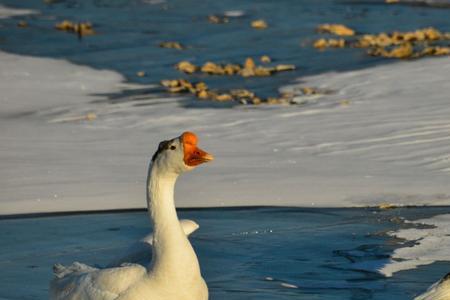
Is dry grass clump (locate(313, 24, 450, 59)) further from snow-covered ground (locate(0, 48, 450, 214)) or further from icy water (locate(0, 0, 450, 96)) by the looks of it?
snow-covered ground (locate(0, 48, 450, 214))

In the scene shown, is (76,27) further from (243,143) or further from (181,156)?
(181,156)

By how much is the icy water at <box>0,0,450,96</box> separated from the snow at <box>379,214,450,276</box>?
7.85 metres

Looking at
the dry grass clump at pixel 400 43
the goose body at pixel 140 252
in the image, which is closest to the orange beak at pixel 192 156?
the goose body at pixel 140 252

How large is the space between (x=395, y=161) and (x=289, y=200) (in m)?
1.93

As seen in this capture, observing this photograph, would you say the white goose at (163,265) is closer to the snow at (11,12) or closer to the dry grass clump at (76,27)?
the dry grass clump at (76,27)

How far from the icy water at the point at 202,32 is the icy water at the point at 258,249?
733 centimetres

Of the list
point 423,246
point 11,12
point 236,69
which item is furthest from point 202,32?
point 423,246

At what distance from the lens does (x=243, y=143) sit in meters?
14.7

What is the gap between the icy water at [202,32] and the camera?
A: 2086cm

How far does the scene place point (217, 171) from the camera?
1298 centimetres

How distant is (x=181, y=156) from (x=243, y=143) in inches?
287

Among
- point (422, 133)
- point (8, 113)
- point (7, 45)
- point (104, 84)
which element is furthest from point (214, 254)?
point (7, 45)

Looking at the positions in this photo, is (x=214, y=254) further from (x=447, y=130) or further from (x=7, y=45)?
(x=7, y=45)

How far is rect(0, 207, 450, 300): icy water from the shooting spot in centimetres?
884
